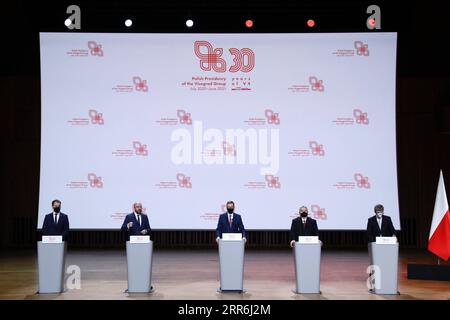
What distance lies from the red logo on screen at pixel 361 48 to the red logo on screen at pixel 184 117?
3.82 metres

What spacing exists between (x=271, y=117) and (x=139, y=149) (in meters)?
2.88

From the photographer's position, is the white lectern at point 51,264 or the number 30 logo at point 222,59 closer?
the white lectern at point 51,264

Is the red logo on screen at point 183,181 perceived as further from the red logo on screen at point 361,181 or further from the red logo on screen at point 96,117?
the red logo on screen at point 361,181

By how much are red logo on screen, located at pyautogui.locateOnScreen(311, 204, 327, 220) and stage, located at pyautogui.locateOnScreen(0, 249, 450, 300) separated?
869 mm

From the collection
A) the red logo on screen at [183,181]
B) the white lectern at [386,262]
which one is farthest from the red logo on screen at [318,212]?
the white lectern at [386,262]

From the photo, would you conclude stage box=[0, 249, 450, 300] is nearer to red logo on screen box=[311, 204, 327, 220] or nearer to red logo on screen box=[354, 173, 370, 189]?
red logo on screen box=[311, 204, 327, 220]

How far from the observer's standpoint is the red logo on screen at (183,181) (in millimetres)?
11469

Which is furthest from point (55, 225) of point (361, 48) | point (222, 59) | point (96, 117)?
point (361, 48)

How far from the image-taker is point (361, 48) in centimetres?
1145

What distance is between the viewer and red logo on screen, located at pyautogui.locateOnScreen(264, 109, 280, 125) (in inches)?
452

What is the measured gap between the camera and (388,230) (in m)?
8.26
